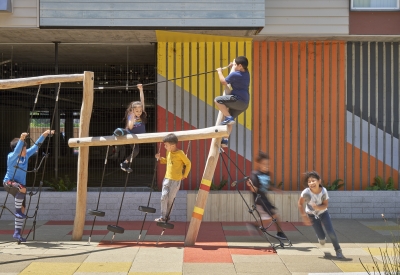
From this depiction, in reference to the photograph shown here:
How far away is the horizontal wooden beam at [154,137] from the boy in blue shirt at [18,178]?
704mm

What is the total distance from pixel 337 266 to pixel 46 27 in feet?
25.9

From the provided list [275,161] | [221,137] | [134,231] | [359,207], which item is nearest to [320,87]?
[275,161]

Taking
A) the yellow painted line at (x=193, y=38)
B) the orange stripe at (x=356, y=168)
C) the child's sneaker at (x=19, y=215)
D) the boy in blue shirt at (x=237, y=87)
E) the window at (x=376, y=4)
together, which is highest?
the window at (x=376, y=4)

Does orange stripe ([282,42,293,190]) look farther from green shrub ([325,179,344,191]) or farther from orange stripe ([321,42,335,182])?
green shrub ([325,179,344,191])

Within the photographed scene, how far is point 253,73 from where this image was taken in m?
14.1

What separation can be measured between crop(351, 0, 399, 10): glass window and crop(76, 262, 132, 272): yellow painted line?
27.0ft

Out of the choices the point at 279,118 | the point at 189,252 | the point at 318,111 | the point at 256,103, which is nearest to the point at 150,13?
the point at 256,103

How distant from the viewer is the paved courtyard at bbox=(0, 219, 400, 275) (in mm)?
8695

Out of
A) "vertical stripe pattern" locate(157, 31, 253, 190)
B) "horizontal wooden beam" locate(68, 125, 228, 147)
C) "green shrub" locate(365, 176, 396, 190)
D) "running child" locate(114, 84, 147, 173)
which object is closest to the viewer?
"horizontal wooden beam" locate(68, 125, 228, 147)

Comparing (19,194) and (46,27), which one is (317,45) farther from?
(19,194)

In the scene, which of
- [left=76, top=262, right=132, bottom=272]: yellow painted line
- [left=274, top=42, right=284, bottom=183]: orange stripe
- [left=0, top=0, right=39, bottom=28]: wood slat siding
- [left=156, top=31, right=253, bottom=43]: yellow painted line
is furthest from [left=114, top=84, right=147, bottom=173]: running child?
[left=274, top=42, right=284, bottom=183]: orange stripe

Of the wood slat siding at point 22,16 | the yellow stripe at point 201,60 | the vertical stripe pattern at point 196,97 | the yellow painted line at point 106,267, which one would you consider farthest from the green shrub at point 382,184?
the wood slat siding at point 22,16

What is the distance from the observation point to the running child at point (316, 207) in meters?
9.44

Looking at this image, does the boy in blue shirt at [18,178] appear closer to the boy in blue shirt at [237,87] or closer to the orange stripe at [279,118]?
the boy in blue shirt at [237,87]
